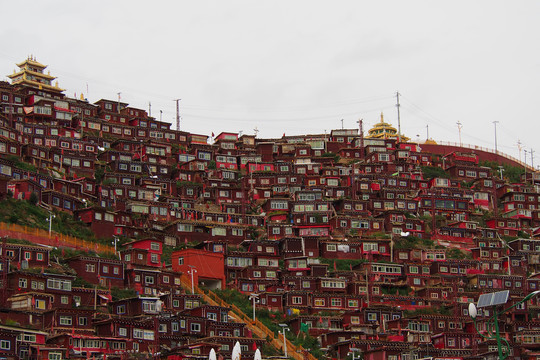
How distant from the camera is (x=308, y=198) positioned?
116500 millimetres

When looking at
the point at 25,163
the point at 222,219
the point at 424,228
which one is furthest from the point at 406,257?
the point at 25,163

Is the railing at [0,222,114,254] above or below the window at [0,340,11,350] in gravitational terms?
above

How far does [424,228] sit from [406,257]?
34.7ft

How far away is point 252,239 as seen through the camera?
347 ft

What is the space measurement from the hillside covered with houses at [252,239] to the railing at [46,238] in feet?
4.73

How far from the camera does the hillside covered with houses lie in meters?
73.8

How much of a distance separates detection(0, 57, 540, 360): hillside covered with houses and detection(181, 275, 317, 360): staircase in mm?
637

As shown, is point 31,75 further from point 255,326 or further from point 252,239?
point 255,326

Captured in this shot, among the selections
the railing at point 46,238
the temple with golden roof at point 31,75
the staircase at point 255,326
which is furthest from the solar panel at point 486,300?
the temple with golden roof at point 31,75

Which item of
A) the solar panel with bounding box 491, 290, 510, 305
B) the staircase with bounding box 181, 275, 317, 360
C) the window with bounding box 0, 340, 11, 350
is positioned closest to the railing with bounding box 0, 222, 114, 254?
the staircase with bounding box 181, 275, 317, 360

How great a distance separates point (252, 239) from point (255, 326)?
2410 cm

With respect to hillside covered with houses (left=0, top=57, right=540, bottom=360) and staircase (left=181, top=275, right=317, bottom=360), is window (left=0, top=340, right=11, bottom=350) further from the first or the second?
staircase (left=181, top=275, right=317, bottom=360)

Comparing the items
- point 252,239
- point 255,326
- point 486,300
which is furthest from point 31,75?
point 486,300

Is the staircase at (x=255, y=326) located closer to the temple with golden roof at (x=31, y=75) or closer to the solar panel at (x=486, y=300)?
the solar panel at (x=486, y=300)
